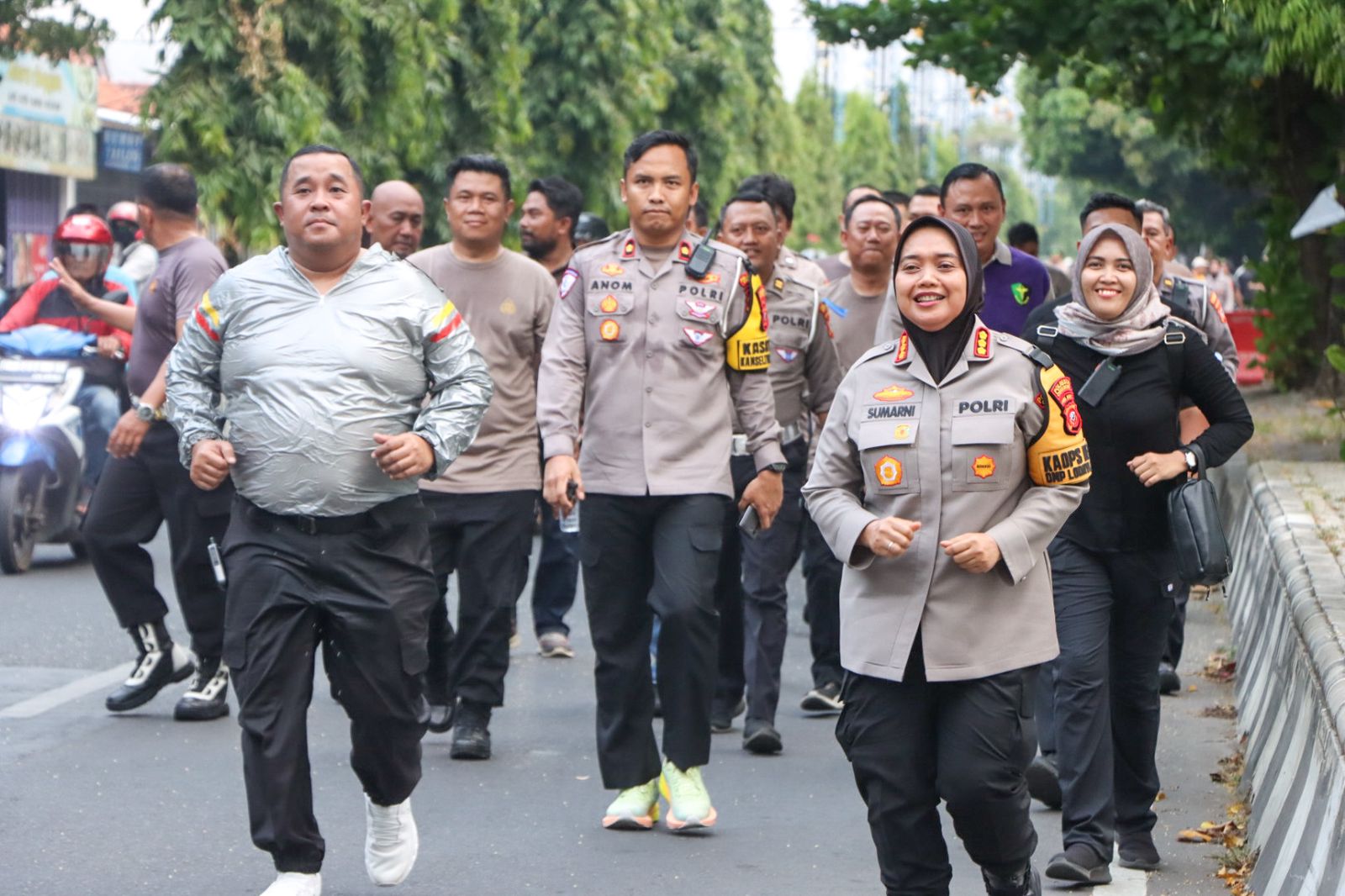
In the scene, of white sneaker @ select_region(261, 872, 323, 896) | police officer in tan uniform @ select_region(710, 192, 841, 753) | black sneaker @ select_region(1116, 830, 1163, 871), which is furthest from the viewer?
police officer in tan uniform @ select_region(710, 192, 841, 753)

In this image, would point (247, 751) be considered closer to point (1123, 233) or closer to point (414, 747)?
→ point (414, 747)

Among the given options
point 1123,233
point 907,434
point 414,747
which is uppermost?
point 1123,233

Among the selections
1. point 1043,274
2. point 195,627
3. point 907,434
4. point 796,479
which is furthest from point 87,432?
point 907,434

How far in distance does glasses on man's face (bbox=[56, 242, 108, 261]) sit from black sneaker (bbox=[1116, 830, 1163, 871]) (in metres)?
8.05

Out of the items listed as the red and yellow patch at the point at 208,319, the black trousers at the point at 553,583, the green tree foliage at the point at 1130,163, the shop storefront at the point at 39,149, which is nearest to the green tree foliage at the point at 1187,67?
the black trousers at the point at 553,583

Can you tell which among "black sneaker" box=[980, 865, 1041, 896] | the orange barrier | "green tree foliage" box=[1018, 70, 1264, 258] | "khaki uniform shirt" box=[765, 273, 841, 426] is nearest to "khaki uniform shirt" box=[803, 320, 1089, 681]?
→ "black sneaker" box=[980, 865, 1041, 896]

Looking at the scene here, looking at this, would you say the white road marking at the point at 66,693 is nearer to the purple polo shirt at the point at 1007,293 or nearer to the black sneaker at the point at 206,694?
the black sneaker at the point at 206,694

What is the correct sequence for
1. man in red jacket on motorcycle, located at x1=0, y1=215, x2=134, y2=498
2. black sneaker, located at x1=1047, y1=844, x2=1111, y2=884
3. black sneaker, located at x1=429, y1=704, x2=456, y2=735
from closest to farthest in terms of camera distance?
black sneaker, located at x1=1047, y1=844, x2=1111, y2=884 → black sneaker, located at x1=429, y1=704, x2=456, y2=735 → man in red jacket on motorcycle, located at x1=0, y1=215, x2=134, y2=498

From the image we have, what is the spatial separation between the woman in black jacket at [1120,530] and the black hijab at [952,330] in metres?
1.24

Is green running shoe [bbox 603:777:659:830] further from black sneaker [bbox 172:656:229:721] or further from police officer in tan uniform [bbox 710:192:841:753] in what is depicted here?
black sneaker [bbox 172:656:229:721]

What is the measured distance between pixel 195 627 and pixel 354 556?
112 inches

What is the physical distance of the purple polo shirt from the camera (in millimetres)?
7559

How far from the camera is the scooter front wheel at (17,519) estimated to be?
1188 centimetres

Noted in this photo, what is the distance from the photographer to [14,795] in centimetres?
674
